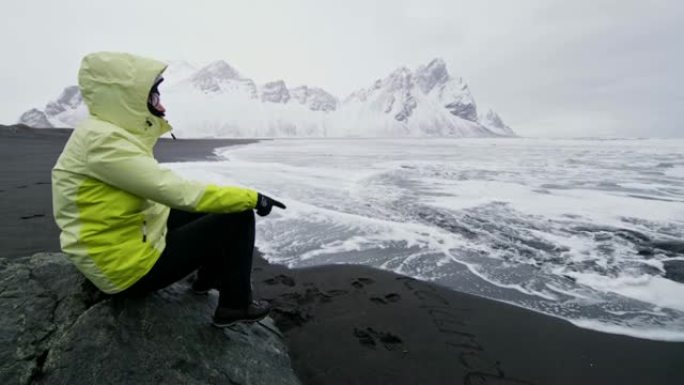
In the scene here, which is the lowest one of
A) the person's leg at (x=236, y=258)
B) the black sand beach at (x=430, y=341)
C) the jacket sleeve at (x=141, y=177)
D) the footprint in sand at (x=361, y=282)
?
the black sand beach at (x=430, y=341)

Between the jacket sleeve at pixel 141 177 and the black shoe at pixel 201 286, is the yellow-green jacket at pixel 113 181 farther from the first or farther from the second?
the black shoe at pixel 201 286

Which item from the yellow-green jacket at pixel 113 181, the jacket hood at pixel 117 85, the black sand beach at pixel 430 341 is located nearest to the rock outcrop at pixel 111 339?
the yellow-green jacket at pixel 113 181

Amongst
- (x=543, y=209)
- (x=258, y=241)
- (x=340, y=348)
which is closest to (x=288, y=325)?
(x=340, y=348)

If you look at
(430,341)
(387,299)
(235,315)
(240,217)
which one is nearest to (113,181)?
(240,217)

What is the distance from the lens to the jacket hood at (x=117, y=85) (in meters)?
2.83

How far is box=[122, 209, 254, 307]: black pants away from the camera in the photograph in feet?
10.8

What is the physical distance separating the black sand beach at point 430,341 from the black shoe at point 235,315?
0.73m

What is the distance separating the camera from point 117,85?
2.88 m

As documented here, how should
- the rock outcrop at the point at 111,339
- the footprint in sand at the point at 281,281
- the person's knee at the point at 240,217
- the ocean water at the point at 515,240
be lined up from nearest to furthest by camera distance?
the rock outcrop at the point at 111,339 < the person's knee at the point at 240,217 < the ocean water at the point at 515,240 < the footprint in sand at the point at 281,281

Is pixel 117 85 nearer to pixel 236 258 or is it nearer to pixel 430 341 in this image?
pixel 236 258

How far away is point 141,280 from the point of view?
10.5 feet

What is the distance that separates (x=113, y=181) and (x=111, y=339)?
122 centimetres

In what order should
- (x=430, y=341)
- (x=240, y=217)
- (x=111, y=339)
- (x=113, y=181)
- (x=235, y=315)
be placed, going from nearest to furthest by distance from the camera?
(x=113, y=181) → (x=111, y=339) → (x=240, y=217) → (x=235, y=315) → (x=430, y=341)

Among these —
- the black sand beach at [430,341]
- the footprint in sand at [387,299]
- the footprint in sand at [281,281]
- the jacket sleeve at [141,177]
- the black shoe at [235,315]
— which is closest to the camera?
the jacket sleeve at [141,177]
